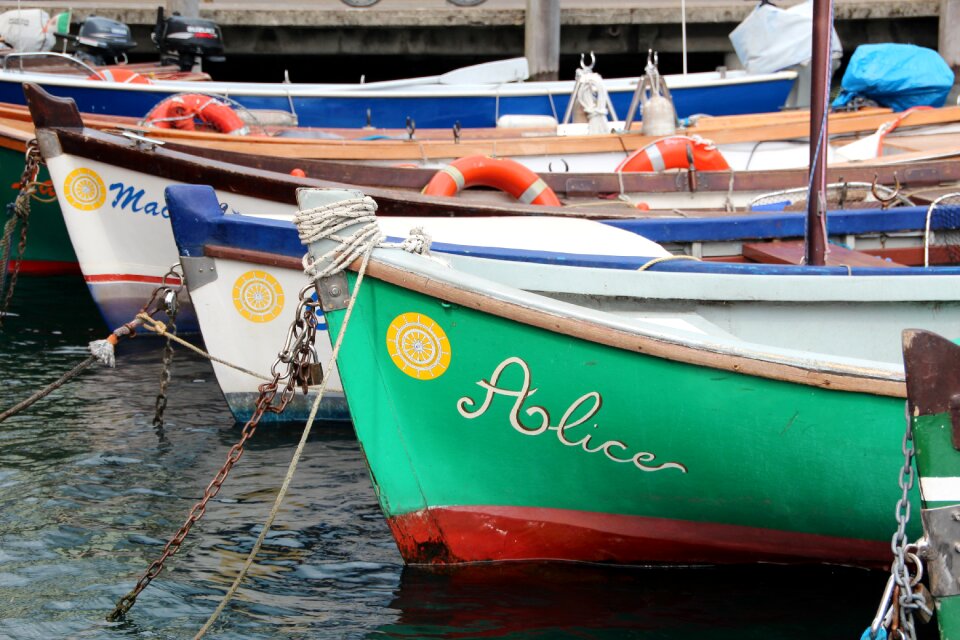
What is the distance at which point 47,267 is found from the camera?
1026 cm

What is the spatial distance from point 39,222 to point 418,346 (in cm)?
672

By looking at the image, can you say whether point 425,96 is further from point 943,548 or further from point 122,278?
point 943,548

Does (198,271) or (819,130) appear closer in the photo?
(819,130)

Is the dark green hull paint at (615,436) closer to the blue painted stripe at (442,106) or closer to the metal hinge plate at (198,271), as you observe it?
the metal hinge plate at (198,271)

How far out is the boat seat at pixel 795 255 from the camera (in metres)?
5.87

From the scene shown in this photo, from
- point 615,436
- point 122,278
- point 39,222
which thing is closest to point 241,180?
point 122,278

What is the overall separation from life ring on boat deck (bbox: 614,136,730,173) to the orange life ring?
17.5 ft

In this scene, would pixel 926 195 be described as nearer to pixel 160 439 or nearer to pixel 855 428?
pixel 855 428

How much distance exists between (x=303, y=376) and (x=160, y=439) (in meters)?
2.26

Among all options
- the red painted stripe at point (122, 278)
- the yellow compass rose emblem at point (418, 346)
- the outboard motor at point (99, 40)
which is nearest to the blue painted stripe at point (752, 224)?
the yellow compass rose emblem at point (418, 346)

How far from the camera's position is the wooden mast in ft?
17.9

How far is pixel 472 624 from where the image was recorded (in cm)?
425

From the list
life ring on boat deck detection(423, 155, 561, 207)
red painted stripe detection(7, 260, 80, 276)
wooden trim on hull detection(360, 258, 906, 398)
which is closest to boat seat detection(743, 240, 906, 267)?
life ring on boat deck detection(423, 155, 561, 207)

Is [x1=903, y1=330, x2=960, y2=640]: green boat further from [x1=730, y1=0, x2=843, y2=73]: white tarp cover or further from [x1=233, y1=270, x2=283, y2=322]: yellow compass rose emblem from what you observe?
[x1=730, y1=0, x2=843, y2=73]: white tarp cover
